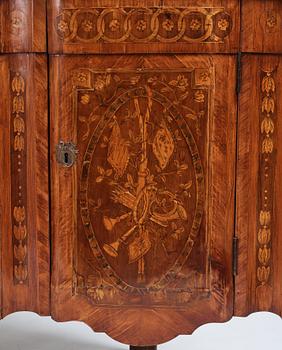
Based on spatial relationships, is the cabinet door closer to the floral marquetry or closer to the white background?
the floral marquetry

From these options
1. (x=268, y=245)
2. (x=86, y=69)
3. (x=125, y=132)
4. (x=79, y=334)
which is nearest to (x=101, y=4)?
(x=86, y=69)

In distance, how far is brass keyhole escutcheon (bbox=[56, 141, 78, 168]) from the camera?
4.69 ft

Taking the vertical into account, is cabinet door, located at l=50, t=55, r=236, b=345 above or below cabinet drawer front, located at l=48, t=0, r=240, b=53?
below

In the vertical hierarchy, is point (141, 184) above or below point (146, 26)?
below

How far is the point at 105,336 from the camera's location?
6.63 feet

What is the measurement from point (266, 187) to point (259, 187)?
0.01 metres

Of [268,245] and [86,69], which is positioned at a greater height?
[86,69]

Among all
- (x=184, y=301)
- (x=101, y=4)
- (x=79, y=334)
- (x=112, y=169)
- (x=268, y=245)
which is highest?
(x=101, y=4)

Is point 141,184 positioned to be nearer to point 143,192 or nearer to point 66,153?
point 143,192

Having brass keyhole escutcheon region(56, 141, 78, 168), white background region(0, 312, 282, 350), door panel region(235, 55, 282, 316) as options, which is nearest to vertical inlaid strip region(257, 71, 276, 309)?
door panel region(235, 55, 282, 316)

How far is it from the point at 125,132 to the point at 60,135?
13 centimetres

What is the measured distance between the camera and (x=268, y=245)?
145 centimetres

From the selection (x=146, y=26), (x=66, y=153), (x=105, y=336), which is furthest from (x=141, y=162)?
(x=105, y=336)

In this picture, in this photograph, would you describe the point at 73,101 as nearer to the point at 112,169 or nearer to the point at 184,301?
the point at 112,169
